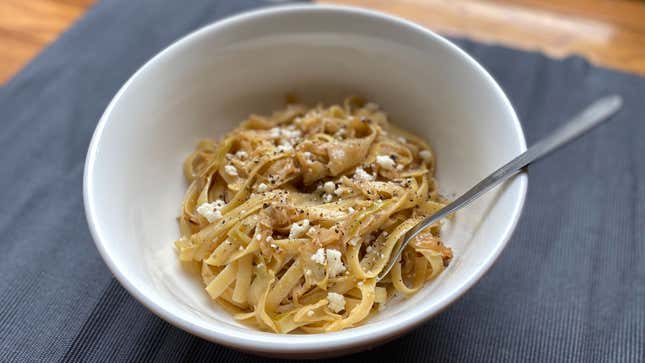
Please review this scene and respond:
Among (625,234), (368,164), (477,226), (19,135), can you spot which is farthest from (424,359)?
(19,135)

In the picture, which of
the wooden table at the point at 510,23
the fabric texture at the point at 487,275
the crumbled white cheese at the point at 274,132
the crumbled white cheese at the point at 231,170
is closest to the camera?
the fabric texture at the point at 487,275

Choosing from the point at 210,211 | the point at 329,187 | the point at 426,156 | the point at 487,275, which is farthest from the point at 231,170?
the point at 487,275

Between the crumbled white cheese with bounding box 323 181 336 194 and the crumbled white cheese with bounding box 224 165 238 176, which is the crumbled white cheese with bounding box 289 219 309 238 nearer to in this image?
the crumbled white cheese with bounding box 323 181 336 194

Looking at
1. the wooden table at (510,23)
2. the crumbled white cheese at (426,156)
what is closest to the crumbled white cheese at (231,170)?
the crumbled white cheese at (426,156)

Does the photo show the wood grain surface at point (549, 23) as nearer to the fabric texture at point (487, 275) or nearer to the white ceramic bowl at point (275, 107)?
the fabric texture at point (487, 275)

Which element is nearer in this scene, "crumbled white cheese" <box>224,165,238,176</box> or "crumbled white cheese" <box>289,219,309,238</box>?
"crumbled white cheese" <box>289,219,309,238</box>

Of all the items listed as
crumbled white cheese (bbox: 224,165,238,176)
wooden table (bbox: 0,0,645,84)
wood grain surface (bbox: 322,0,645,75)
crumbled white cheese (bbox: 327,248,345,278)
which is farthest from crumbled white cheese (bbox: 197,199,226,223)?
wood grain surface (bbox: 322,0,645,75)

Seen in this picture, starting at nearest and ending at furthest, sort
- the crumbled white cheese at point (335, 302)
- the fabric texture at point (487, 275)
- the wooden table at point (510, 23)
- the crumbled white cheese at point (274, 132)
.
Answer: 1. the crumbled white cheese at point (335, 302)
2. the fabric texture at point (487, 275)
3. the crumbled white cheese at point (274, 132)
4. the wooden table at point (510, 23)
